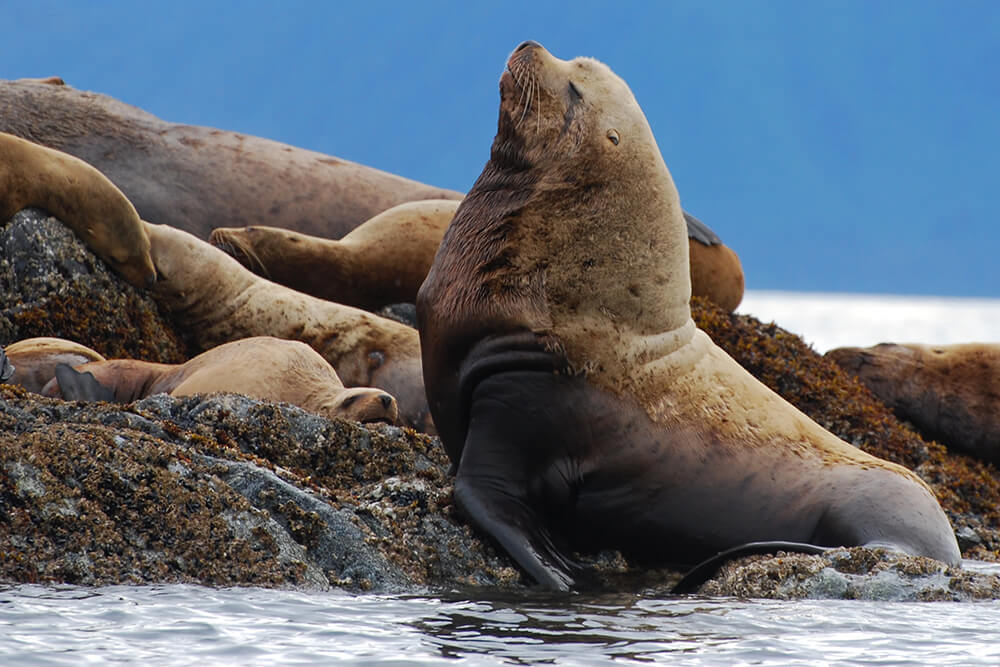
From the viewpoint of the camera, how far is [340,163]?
1395cm

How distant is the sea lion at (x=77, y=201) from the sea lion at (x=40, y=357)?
89 centimetres

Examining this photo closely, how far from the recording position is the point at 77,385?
7012mm

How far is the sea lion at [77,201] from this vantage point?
8688 millimetres

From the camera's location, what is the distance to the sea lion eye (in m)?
5.67

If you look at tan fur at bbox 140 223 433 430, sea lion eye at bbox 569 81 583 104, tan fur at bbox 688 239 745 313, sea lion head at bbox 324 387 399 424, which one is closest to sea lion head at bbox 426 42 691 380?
sea lion eye at bbox 569 81 583 104

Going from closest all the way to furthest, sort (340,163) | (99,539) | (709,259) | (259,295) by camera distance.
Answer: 1. (99,539)
2. (259,295)
3. (709,259)
4. (340,163)

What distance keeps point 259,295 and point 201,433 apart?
4.30 metres

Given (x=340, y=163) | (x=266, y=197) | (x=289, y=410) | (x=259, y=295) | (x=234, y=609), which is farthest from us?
(x=340, y=163)

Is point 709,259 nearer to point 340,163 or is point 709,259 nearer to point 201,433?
point 340,163

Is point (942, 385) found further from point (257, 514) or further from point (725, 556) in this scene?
point (257, 514)

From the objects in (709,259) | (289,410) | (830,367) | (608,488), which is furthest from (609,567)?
(709,259)

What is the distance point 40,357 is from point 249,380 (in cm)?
135

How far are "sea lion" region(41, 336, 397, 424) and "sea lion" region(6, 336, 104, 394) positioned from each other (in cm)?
10

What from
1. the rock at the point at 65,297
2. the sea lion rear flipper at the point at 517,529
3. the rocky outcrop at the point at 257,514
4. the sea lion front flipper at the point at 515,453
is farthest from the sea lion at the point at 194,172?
the sea lion rear flipper at the point at 517,529
